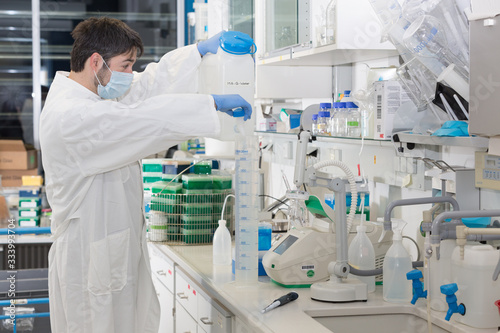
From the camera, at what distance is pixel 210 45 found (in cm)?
229

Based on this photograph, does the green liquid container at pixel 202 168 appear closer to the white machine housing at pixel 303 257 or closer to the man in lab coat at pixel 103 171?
the man in lab coat at pixel 103 171

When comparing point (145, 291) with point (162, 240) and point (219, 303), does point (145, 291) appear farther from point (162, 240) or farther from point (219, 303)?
point (162, 240)

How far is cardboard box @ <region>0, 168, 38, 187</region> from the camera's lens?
510 centimetres

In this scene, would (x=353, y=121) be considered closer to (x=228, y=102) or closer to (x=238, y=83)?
(x=238, y=83)

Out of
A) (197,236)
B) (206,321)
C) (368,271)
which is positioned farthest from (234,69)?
(197,236)

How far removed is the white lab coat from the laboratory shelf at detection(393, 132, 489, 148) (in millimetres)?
610

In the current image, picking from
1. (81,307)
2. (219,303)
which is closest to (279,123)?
(219,303)

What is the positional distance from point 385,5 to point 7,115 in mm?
4558

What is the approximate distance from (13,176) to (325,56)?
11.2 ft

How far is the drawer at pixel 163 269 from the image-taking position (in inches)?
115

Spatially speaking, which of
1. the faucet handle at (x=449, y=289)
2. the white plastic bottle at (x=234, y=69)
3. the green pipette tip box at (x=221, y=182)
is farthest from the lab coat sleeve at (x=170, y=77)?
the faucet handle at (x=449, y=289)

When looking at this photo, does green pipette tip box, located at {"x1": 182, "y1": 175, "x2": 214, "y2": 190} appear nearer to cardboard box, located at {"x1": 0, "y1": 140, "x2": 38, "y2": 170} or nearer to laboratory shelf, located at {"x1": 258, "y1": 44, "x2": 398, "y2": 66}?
laboratory shelf, located at {"x1": 258, "y1": 44, "x2": 398, "y2": 66}

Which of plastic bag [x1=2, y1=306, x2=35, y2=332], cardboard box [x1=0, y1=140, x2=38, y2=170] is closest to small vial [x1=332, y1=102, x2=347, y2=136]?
plastic bag [x1=2, y1=306, x2=35, y2=332]

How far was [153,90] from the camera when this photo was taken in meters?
2.46
